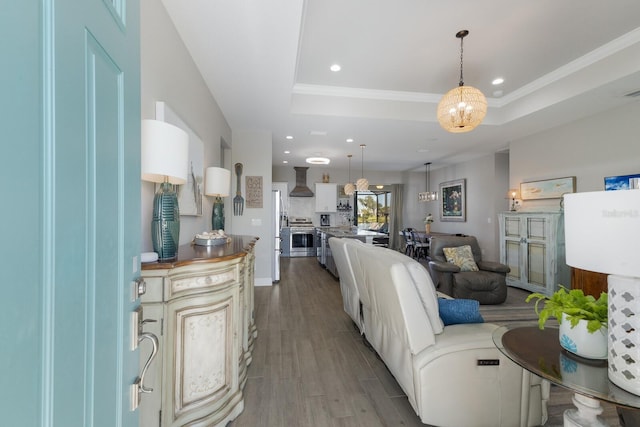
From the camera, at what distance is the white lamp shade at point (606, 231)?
865mm

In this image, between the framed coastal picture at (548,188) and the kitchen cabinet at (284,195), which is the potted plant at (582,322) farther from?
the kitchen cabinet at (284,195)

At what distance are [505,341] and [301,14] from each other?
8.20ft

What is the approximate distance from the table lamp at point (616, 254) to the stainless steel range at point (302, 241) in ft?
24.9

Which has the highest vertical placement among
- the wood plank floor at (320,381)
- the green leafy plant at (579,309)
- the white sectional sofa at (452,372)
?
the green leafy plant at (579,309)

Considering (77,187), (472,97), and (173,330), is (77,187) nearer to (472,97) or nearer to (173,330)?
(173,330)

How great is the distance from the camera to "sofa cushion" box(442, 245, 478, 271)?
4.24 meters

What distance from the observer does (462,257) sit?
432cm

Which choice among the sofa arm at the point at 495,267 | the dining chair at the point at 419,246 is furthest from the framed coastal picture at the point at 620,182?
the dining chair at the point at 419,246

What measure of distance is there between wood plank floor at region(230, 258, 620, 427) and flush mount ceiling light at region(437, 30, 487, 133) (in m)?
2.48

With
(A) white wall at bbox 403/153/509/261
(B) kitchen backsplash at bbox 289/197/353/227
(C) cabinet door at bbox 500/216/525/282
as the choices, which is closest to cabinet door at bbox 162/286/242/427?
(C) cabinet door at bbox 500/216/525/282

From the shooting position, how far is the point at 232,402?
5.90 ft

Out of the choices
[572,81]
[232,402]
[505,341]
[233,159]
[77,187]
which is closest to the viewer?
[77,187]

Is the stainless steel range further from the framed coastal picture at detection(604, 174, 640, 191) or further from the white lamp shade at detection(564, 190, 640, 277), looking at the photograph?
the white lamp shade at detection(564, 190, 640, 277)

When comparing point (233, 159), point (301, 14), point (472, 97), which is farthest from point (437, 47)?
point (233, 159)
